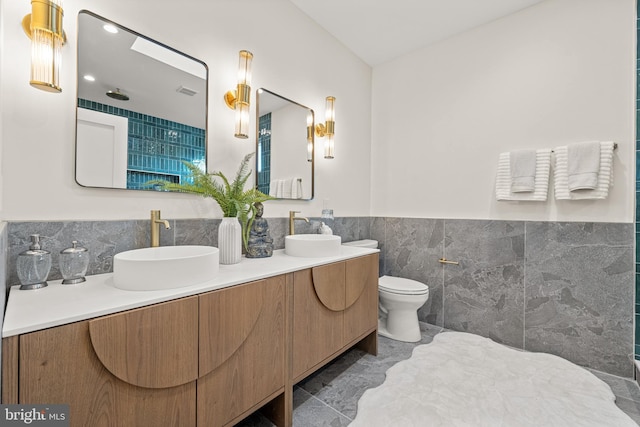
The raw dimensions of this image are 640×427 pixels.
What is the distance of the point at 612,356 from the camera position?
190cm

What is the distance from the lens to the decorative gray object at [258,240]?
1.71 m

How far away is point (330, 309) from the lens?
5.50 feet

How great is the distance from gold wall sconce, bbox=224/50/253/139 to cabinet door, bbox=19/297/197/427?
1.10 metres

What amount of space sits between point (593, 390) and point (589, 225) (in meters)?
1.05

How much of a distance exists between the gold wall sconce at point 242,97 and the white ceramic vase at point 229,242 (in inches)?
23.3

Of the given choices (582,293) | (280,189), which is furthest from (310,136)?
(582,293)

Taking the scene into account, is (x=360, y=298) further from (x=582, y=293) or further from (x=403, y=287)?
(x=582, y=293)

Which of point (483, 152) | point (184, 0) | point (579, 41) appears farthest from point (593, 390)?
point (184, 0)

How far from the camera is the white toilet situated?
2305 mm

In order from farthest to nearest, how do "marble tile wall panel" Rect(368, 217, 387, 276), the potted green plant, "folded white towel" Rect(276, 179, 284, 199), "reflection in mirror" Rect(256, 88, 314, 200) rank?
"marble tile wall panel" Rect(368, 217, 387, 276) → "folded white towel" Rect(276, 179, 284, 199) → "reflection in mirror" Rect(256, 88, 314, 200) → the potted green plant

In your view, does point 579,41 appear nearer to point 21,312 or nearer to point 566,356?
point 566,356

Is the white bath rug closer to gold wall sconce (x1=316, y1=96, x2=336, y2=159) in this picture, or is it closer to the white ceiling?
gold wall sconce (x1=316, y1=96, x2=336, y2=159)

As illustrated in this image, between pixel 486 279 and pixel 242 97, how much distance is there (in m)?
2.39

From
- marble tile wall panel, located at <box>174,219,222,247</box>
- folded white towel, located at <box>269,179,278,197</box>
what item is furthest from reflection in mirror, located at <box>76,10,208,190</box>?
folded white towel, located at <box>269,179,278,197</box>
